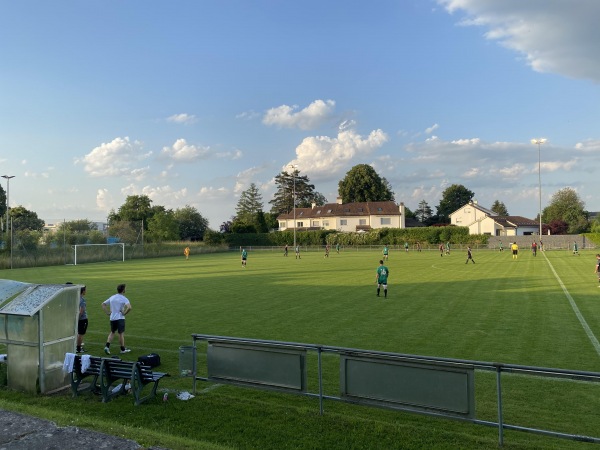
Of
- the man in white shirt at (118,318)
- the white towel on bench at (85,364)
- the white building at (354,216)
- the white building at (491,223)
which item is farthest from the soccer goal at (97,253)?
the white building at (491,223)

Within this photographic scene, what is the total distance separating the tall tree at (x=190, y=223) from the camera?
111750 millimetres

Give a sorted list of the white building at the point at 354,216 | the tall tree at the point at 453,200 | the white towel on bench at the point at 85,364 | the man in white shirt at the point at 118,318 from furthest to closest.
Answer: the tall tree at the point at 453,200
the white building at the point at 354,216
the man in white shirt at the point at 118,318
the white towel on bench at the point at 85,364

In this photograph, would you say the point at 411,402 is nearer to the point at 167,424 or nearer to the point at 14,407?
the point at 167,424

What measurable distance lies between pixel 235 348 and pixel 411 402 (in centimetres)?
276

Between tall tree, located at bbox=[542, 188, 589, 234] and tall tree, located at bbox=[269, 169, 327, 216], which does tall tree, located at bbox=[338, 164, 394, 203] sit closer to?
tall tree, located at bbox=[269, 169, 327, 216]

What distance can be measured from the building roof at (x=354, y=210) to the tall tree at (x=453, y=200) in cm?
3125

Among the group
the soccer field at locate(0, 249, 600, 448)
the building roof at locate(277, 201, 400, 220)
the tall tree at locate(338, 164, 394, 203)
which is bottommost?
the soccer field at locate(0, 249, 600, 448)

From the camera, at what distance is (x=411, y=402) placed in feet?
18.9

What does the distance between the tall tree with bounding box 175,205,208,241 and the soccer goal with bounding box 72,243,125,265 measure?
57.7m

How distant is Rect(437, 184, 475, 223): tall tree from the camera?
122500 mm

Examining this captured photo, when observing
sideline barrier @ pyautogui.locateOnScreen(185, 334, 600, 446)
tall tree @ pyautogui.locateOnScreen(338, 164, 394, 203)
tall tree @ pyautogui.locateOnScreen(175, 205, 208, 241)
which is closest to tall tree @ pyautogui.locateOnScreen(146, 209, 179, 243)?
tall tree @ pyautogui.locateOnScreen(175, 205, 208, 241)

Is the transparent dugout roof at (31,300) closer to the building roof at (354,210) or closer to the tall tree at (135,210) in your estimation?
the building roof at (354,210)

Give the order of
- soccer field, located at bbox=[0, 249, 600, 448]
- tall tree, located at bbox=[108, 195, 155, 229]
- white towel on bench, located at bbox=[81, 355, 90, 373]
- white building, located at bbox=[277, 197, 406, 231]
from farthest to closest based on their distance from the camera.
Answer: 1. tall tree, located at bbox=[108, 195, 155, 229]
2. white building, located at bbox=[277, 197, 406, 231]
3. soccer field, located at bbox=[0, 249, 600, 448]
4. white towel on bench, located at bbox=[81, 355, 90, 373]

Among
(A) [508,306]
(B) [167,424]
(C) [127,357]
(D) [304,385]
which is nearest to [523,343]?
(A) [508,306]
